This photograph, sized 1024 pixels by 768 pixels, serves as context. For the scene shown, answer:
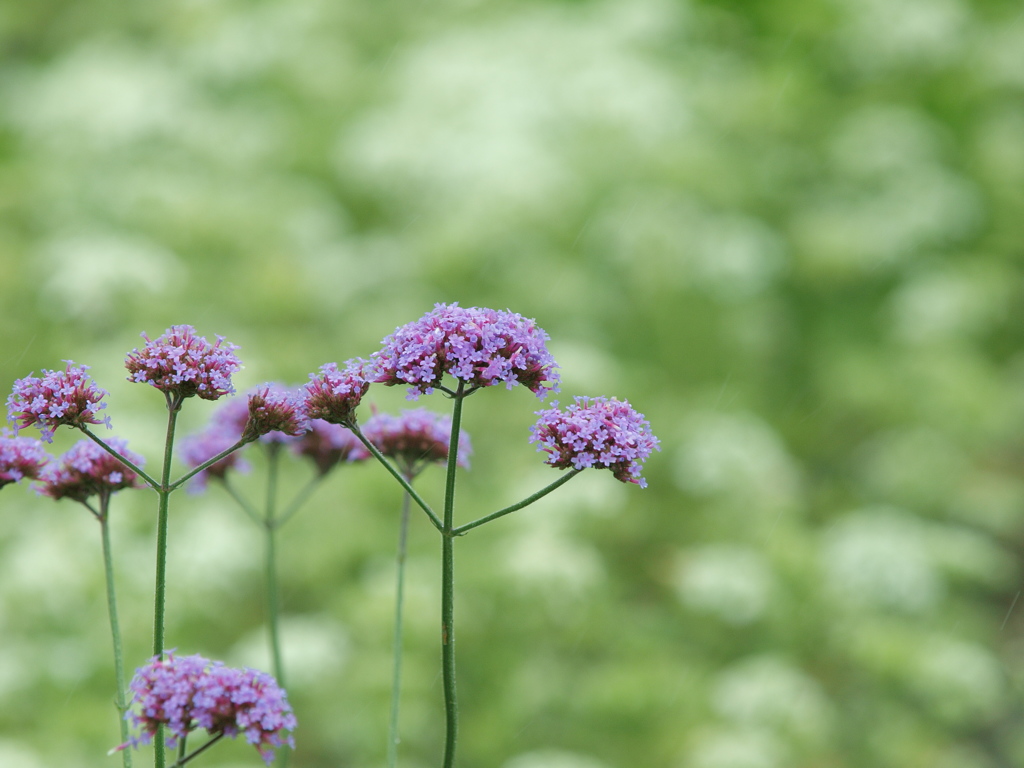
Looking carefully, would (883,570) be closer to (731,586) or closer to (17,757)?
(731,586)

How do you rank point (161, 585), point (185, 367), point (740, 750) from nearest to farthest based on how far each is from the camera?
1. point (161, 585)
2. point (185, 367)
3. point (740, 750)

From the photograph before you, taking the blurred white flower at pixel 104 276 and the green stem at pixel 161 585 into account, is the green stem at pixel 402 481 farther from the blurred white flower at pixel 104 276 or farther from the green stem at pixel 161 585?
the blurred white flower at pixel 104 276

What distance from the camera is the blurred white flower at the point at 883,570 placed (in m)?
5.39

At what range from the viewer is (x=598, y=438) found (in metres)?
1.74

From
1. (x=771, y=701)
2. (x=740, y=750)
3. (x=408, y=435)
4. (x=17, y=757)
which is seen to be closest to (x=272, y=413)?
(x=408, y=435)

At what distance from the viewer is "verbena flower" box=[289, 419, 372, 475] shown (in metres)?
2.41

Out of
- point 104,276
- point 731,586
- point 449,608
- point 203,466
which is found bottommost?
point 449,608

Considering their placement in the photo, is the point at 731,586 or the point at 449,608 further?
the point at 731,586

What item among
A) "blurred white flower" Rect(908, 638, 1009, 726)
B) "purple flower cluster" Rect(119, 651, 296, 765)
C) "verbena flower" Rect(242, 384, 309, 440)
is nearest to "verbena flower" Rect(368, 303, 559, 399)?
"verbena flower" Rect(242, 384, 309, 440)

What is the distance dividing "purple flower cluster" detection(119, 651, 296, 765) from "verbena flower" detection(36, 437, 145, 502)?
20.5 inches

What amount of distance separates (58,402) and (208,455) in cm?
74

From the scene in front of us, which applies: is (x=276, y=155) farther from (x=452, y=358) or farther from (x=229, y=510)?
(x=452, y=358)

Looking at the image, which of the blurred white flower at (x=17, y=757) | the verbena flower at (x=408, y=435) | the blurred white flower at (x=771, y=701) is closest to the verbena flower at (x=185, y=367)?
the verbena flower at (x=408, y=435)

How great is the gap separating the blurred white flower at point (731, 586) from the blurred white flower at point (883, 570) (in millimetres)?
402
